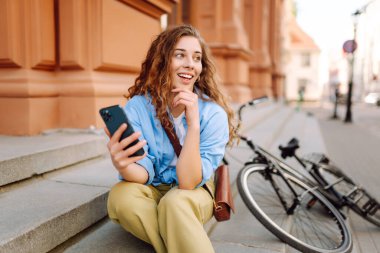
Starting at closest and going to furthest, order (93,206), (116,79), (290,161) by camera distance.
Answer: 1. (93,206)
2. (116,79)
3. (290,161)

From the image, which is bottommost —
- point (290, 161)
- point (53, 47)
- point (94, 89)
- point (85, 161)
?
point (290, 161)

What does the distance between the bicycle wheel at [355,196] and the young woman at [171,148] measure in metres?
1.33

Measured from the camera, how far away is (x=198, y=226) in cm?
168

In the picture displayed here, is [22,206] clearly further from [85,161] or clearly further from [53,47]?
[53,47]

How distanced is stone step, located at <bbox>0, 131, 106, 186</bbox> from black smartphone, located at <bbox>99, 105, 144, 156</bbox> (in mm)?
991

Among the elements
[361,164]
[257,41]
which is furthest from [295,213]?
[257,41]

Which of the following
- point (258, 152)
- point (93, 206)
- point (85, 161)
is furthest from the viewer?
point (85, 161)

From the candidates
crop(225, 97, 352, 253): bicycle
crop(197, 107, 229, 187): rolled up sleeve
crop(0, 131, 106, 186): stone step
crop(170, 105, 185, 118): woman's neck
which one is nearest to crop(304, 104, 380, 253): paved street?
crop(225, 97, 352, 253): bicycle

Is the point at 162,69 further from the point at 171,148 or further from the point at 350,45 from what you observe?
the point at 350,45

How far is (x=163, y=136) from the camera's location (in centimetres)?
A: 206

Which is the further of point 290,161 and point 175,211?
point 290,161

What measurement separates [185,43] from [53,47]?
6.53ft

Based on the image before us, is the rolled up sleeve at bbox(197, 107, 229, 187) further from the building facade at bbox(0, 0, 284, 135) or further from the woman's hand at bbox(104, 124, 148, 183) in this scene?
the building facade at bbox(0, 0, 284, 135)

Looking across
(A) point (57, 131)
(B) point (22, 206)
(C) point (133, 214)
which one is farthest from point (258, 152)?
(A) point (57, 131)
